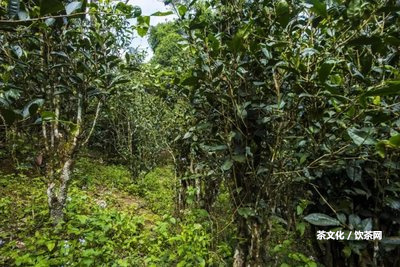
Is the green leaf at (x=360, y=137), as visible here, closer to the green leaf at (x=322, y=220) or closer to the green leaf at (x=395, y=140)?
the green leaf at (x=395, y=140)

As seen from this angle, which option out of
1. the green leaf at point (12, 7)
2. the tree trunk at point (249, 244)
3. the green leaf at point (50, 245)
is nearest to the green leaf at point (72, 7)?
the green leaf at point (12, 7)

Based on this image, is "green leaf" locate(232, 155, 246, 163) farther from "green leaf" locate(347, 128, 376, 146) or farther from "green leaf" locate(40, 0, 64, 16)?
"green leaf" locate(40, 0, 64, 16)

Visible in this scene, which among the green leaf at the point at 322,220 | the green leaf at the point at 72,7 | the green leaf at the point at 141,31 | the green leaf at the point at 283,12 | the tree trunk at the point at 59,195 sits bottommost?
the green leaf at the point at 322,220

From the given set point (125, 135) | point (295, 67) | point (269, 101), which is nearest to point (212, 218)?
point (269, 101)

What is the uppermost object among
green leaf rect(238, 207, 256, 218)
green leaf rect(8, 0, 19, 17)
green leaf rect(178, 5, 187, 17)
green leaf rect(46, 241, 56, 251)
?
green leaf rect(178, 5, 187, 17)

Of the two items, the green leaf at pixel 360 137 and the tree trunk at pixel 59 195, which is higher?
the green leaf at pixel 360 137

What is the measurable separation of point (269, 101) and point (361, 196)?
0.76 meters

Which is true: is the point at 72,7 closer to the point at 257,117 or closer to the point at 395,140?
the point at 395,140

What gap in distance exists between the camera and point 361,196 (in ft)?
5.71

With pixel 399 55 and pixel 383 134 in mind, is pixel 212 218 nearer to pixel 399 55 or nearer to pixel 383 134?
pixel 383 134

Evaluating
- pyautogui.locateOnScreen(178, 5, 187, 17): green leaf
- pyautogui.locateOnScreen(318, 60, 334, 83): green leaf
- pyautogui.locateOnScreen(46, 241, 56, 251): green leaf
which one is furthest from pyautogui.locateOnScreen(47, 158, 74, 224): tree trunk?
pyautogui.locateOnScreen(318, 60, 334, 83): green leaf

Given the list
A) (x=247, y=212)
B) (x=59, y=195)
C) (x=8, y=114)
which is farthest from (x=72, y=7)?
(x=59, y=195)

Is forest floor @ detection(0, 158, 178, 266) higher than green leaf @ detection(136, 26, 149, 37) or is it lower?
lower

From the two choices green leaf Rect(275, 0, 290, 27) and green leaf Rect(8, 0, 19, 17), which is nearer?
green leaf Rect(8, 0, 19, 17)
